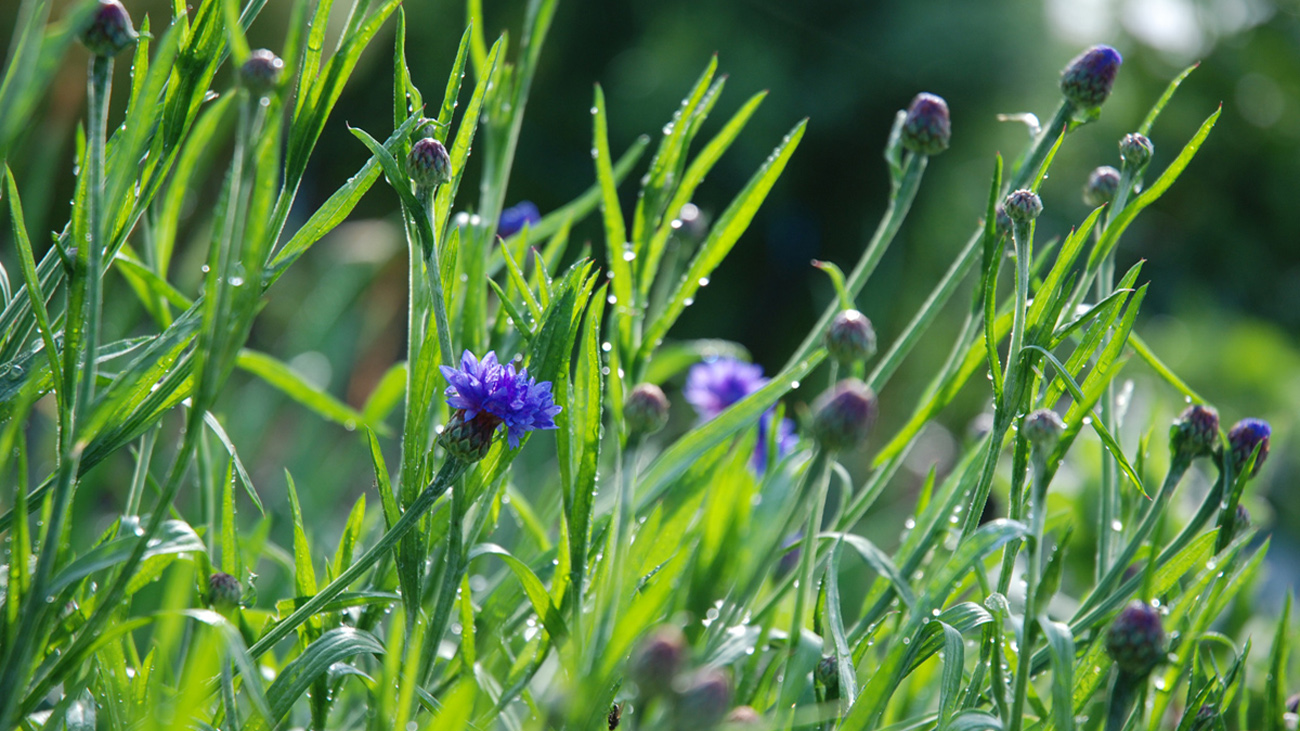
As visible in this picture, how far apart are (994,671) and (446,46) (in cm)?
384

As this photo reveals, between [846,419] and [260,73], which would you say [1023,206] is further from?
[260,73]

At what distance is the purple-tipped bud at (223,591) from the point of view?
379 mm

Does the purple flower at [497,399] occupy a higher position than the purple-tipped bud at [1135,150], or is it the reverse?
the purple-tipped bud at [1135,150]

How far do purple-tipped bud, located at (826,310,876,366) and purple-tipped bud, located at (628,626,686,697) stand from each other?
203 mm

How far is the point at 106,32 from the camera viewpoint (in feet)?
1.07

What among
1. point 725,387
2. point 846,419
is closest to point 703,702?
point 846,419

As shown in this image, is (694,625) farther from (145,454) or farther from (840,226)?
(840,226)

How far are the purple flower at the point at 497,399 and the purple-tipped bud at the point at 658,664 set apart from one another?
130 mm

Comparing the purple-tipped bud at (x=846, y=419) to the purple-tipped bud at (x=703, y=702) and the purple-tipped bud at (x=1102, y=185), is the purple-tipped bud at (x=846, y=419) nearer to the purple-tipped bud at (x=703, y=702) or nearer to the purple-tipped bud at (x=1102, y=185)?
the purple-tipped bud at (x=703, y=702)

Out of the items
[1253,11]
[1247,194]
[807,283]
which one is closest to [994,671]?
[807,283]

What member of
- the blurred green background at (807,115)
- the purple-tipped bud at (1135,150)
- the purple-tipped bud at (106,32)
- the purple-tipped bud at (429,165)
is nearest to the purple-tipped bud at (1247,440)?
the purple-tipped bud at (1135,150)

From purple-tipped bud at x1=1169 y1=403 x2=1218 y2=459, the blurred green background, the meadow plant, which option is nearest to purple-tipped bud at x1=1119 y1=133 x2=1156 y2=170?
the meadow plant

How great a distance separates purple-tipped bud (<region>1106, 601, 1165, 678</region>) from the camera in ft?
1.06

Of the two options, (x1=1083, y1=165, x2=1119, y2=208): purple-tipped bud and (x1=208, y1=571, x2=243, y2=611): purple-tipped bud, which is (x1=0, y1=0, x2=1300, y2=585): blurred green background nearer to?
(x1=1083, y1=165, x2=1119, y2=208): purple-tipped bud
